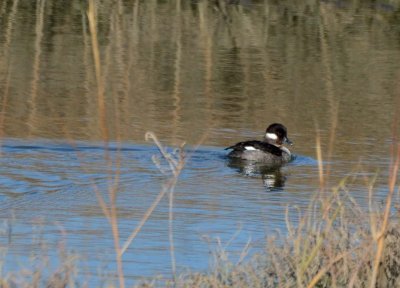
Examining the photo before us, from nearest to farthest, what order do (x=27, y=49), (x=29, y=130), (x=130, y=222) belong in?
1. (x=130, y=222)
2. (x=29, y=130)
3. (x=27, y=49)

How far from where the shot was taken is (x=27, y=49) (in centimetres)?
1909

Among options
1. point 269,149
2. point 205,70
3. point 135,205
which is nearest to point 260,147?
point 269,149

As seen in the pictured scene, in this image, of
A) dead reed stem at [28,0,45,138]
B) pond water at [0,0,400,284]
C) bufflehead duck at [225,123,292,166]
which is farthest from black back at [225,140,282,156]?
dead reed stem at [28,0,45,138]

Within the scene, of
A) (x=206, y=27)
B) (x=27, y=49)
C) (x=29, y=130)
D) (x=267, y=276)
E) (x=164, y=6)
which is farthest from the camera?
(x=164, y=6)

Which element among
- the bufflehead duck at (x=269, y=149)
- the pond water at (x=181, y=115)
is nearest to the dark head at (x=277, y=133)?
the bufflehead duck at (x=269, y=149)

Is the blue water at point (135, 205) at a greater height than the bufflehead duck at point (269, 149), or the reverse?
the blue water at point (135, 205)

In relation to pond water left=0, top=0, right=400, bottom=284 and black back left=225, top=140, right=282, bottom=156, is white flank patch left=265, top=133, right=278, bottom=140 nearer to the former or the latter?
black back left=225, top=140, right=282, bottom=156

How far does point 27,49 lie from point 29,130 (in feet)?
19.0

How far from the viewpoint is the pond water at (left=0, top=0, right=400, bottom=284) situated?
9008mm

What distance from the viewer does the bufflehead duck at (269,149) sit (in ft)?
43.1

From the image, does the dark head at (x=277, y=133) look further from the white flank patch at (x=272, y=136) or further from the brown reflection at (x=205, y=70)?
the brown reflection at (x=205, y=70)

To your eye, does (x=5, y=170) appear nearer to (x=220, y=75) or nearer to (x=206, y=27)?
(x=220, y=75)

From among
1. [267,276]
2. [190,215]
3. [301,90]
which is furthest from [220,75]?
[267,276]

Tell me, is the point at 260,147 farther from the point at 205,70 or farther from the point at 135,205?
the point at 205,70
